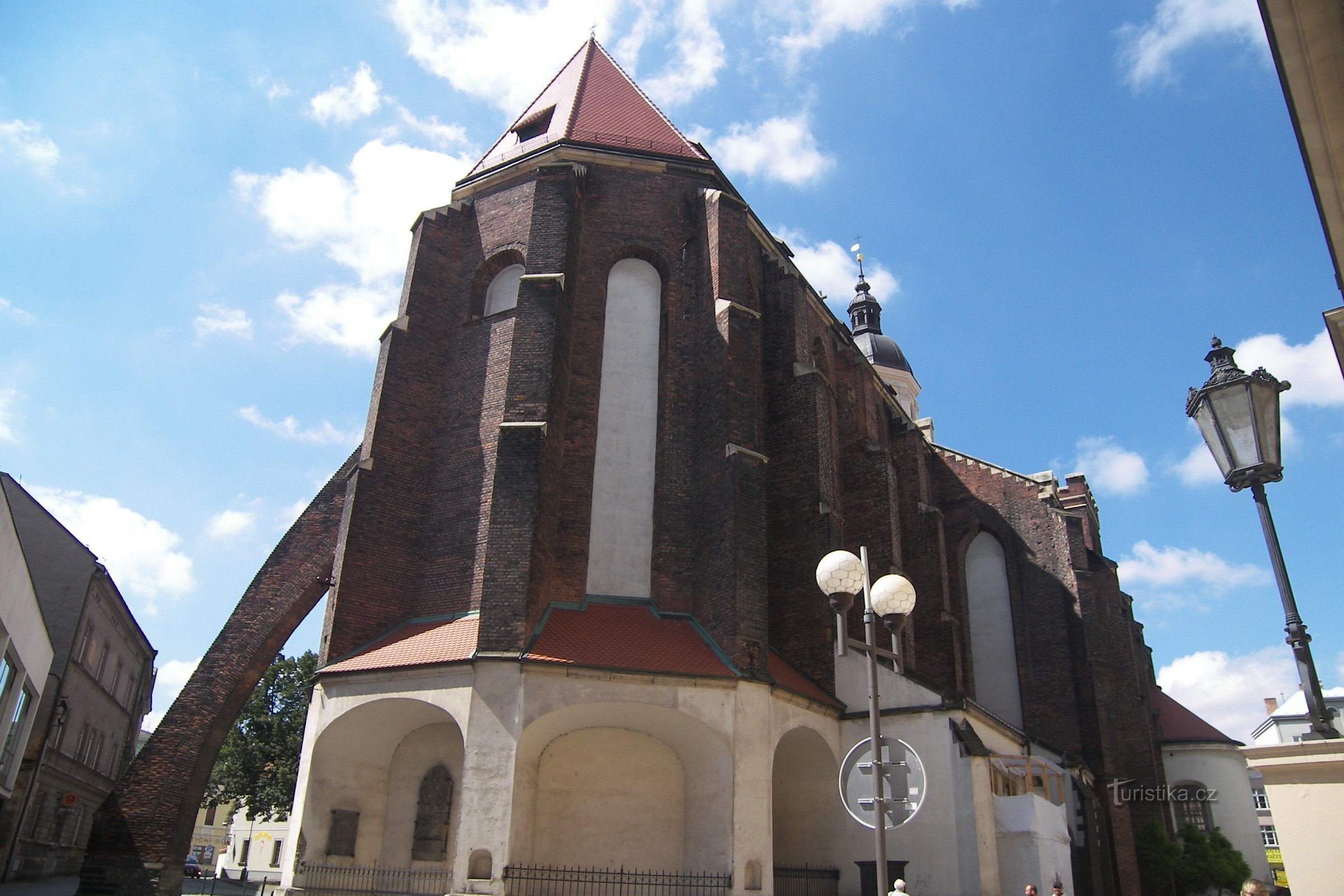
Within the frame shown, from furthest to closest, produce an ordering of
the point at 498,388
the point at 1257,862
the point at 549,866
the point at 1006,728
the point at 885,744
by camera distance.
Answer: the point at 1257,862
the point at 1006,728
the point at 498,388
the point at 549,866
the point at 885,744

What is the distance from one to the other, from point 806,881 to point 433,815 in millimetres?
6482

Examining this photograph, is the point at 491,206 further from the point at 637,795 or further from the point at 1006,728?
the point at 1006,728

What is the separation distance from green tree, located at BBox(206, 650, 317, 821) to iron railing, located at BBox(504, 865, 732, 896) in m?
18.6

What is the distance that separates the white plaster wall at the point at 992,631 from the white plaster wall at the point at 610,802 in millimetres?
13783

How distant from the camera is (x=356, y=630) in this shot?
53.6ft

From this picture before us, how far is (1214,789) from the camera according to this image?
3256cm

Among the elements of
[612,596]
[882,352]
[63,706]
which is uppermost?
[882,352]

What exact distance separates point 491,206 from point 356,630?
31.3 feet

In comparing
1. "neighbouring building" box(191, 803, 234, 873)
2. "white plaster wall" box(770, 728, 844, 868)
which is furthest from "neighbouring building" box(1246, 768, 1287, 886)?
"neighbouring building" box(191, 803, 234, 873)

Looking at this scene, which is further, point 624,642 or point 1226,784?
point 1226,784

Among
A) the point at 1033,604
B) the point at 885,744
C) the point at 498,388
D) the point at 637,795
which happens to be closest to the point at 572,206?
the point at 498,388

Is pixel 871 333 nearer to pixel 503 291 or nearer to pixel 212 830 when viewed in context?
pixel 503 291

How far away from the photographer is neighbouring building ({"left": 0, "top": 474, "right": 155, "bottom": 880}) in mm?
25031

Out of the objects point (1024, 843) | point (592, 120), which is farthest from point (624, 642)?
point (592, 120)
